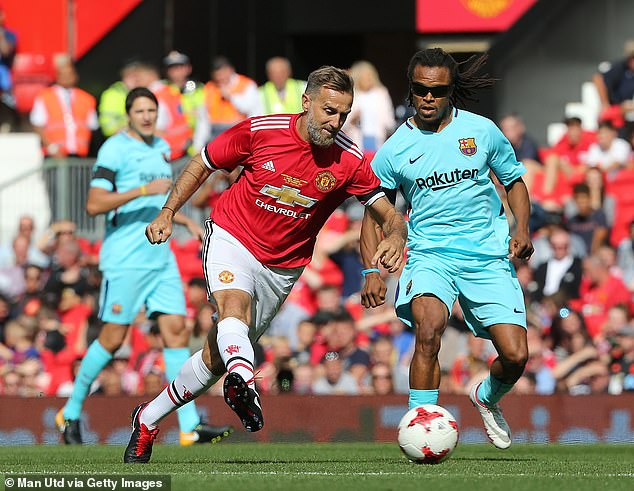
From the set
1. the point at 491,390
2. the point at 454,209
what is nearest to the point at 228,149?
the point at 454,209

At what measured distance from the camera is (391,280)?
15555 millimetres

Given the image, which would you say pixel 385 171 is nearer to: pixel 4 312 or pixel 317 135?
pixel 317 135

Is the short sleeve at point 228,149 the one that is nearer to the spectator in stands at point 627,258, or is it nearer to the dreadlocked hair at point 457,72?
the dreadlocked hair at point 457,72

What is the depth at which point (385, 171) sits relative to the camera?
9469 millimetres

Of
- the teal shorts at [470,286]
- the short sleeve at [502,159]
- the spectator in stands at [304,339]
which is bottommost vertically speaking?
the spectator in stands at [304,339]

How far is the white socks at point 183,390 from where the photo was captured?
28.5 ft

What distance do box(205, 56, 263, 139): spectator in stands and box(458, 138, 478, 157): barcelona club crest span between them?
28.3 feet

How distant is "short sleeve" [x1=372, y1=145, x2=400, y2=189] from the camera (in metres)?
9.45

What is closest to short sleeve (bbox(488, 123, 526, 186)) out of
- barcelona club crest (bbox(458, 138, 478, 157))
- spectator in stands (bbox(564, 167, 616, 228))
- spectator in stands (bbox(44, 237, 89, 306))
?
barcelona club crest (bbox(458, 138, 478, 157))

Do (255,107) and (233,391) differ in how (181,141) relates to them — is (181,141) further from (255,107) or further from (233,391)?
(233,391)

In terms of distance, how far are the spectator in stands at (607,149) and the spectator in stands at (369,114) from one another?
2.33 meters

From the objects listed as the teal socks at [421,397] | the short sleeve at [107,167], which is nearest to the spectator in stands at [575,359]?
the short sleeve at [107,167]

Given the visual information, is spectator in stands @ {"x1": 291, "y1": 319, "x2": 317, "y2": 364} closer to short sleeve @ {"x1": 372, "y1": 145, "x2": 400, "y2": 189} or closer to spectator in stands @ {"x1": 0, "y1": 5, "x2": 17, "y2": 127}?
short sleeve @ {"x1": 372, "y1": 145, "x2": 400, "y2": 189}
